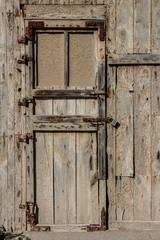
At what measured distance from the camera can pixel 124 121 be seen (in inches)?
127

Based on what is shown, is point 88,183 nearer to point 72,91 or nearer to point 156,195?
point 156,195

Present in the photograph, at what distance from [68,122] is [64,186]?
0.72 m

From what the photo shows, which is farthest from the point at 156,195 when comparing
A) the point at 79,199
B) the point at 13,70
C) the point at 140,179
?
the point at 13,70

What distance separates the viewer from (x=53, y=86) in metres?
3.22

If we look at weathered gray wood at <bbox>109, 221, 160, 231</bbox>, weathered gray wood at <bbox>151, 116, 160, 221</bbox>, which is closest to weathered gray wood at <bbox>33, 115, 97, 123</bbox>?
weathered gray wood at <bbox>151, 116, 160, 221</bbox>

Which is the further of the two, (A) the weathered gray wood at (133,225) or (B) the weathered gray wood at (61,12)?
(A) the weathered gray wood at (133,225)

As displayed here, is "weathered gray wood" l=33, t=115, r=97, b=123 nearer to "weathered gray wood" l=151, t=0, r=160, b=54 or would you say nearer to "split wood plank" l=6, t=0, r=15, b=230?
"split wood plank" l=6, t=0, r=15, b=230

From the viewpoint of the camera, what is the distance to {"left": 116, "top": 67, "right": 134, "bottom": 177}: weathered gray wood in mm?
3221

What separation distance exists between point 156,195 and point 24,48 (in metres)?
2.20

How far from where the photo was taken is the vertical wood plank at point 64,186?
326 cm

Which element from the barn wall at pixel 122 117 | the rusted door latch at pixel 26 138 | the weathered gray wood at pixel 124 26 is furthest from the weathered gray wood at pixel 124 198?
the weathered gray wood at pixel 124 26

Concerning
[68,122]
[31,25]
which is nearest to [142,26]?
[31,25]

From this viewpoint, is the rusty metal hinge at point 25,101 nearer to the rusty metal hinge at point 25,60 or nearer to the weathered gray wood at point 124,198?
the rusty metal hinge at point 25,60

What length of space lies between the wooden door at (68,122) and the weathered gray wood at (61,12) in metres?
0.09
